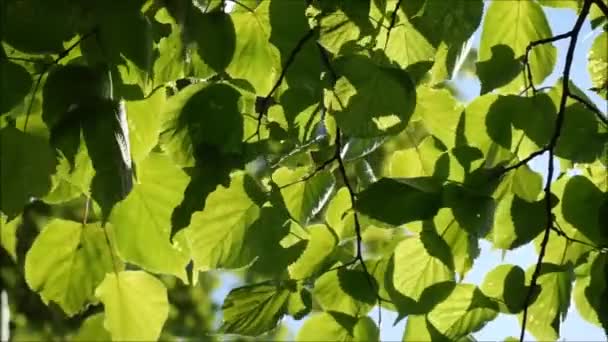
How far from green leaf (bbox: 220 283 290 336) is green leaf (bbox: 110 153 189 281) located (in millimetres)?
66

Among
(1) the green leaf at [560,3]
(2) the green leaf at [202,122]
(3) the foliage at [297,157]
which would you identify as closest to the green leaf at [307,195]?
(3) the foliage at [297,157]

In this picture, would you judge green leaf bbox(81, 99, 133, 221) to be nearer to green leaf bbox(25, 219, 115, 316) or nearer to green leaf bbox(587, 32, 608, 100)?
green leaf bbox(25, 219, 115, 316)

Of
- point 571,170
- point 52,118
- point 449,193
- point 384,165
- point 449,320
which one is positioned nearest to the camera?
point 52,118

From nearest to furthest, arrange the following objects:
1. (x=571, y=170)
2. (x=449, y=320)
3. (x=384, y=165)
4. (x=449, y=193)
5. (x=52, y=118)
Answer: (x=52, y=118) < (x=449, y=193) < (x=449, y=320) < (x=571, y=170) < (x=384, y=165)

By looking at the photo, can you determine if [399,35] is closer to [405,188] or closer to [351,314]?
[405,188]

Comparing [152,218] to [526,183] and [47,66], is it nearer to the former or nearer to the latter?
[47,66]

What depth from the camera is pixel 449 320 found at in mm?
987

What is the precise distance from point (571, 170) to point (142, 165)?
1.76 ft

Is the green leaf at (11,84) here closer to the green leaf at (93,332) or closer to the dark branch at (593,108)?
the green leaf at (93,332)

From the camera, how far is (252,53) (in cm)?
87

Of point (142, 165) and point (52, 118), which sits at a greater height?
point (52, 118)

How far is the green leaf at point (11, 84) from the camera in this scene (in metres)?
0.75

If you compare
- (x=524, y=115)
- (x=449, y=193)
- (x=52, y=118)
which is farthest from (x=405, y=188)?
(x=52, y=118)

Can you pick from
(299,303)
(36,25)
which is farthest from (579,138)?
(36,25)
